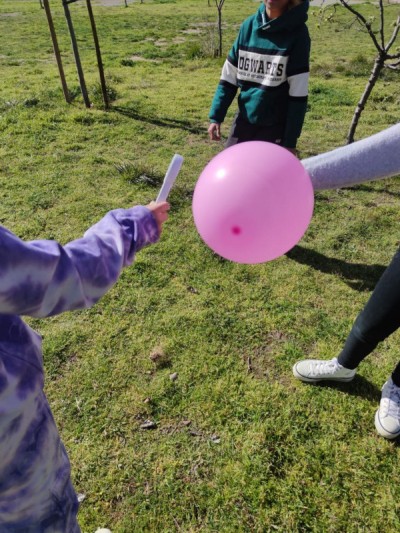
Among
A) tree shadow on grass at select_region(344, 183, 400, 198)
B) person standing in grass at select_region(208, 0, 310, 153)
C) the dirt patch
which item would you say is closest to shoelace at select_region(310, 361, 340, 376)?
person standing in grass at select_region(208, 0, 310, 153)

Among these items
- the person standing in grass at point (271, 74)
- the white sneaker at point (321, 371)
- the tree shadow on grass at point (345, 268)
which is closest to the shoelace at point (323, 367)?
the white sneaker at point (321, 371)

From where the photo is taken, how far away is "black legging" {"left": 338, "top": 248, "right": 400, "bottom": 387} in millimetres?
1801

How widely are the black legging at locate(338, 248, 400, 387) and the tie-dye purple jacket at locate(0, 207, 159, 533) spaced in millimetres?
1139

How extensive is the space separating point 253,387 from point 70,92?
20.4 feet

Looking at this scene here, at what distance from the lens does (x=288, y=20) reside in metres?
2.59

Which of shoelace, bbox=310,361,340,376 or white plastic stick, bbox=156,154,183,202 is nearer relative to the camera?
white plastic stick, bbox=156,154,183,202

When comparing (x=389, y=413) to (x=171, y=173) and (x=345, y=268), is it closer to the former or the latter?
(x=345, y=268)

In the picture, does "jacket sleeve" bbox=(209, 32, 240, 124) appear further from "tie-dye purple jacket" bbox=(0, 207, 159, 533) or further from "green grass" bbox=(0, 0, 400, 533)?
"tie-dye purple jacket" bbox=(0, 207, 159, 533)

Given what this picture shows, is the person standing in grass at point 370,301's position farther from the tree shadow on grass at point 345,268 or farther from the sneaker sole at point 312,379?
the tree shadow on grass at point 345,268

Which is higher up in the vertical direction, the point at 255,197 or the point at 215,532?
the point at 255,197

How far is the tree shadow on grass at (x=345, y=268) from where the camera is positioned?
3.12 meters

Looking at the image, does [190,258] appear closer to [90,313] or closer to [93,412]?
[90,313]

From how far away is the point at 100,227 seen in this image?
109cm

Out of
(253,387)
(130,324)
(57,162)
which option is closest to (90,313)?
(130,324)
